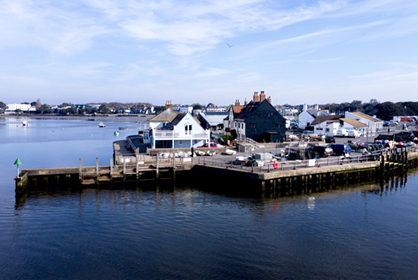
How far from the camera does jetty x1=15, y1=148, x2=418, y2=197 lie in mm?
39625

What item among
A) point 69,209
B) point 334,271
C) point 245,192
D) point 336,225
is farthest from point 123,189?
Result: point 334,271

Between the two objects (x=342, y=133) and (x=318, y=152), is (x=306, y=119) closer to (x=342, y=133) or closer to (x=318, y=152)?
(x=342, y=133)

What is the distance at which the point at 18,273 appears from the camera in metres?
20.1

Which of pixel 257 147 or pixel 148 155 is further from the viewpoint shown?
pixel 257 147

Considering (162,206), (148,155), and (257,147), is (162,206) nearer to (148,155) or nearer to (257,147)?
(148,155)

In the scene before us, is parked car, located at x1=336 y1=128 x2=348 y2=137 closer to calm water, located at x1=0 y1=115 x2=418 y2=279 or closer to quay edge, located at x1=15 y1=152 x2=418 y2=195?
quay edge, located at x1=15 y1=152 x2=418 y2=195

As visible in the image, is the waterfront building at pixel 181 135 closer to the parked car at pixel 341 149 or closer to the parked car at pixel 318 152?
the parked car at pixel 318 152

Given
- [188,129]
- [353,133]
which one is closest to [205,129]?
[188,129]

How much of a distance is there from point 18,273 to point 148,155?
1251 inches

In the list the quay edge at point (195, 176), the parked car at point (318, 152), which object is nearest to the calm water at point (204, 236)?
the quay edge at point (195, 176)

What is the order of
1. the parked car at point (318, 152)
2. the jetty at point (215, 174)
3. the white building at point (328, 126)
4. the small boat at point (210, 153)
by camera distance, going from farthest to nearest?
the white building at point (328, 126) < the small boat at point (210, 153) < the parked car at point (318, 152) < the jetty at point (215, 174)

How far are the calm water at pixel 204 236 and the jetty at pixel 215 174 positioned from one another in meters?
3.10

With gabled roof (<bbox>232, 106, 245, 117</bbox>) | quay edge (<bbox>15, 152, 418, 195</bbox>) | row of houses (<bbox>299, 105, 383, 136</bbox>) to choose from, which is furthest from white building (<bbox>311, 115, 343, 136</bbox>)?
quay edge (<bbox>15, 152, 418, 195</bbox>)

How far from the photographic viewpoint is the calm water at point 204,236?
67.6 ft
